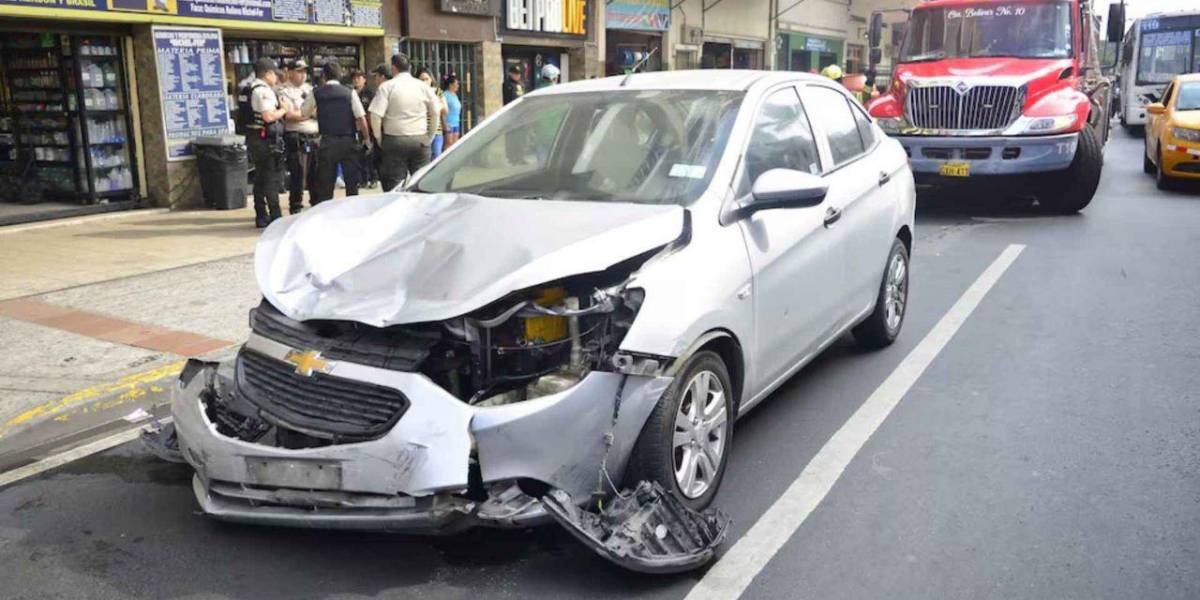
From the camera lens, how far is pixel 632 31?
2227 cm

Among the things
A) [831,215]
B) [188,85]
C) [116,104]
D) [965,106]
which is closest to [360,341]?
[831,215]

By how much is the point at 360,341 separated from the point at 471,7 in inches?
544

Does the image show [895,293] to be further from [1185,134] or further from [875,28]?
[1185,134]

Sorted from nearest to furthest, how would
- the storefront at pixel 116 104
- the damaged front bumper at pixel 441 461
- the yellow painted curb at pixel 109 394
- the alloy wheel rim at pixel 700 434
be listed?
the damaged front bumper at pixel 441 461 → the alloy wheel rim at pixel 700 434 → the yellow painted curb at pixel 109 394 → the storefront at pixel 116 104

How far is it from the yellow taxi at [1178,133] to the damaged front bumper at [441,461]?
41.4 feet

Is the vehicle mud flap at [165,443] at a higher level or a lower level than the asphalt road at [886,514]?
higher

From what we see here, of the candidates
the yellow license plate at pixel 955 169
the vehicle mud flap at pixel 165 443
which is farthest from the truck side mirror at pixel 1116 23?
the vehicle mud flap at pixel 165 443

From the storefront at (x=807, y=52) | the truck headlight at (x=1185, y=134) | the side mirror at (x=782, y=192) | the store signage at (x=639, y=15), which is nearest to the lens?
the side mirror at (x=782, y=192)

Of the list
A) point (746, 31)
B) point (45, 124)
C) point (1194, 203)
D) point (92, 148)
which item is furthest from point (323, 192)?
point (746, 31)

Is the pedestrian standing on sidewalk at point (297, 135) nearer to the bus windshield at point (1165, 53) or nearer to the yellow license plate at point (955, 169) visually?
the yellow license plate at point (955, 169)

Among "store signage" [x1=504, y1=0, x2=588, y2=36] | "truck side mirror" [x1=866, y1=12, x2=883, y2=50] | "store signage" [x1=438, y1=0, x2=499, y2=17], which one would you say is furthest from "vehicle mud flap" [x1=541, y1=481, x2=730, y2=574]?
"store signage" [x1=504, y1=0, x2=588, y2=36]

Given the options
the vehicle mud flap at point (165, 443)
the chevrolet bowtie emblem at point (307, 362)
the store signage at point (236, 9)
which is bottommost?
the vehicle mud flap at point (165, 443)

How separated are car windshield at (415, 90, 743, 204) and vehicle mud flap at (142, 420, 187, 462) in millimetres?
1610

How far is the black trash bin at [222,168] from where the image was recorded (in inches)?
475
